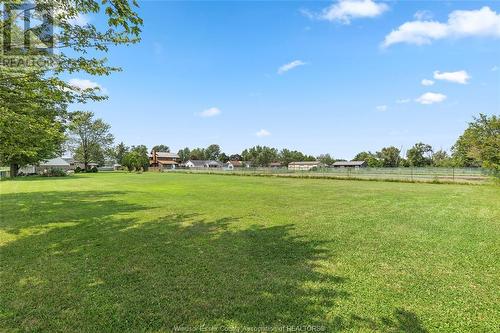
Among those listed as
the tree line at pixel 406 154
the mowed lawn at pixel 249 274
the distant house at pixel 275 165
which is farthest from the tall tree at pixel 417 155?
the mowed lawn at pixel 249 274

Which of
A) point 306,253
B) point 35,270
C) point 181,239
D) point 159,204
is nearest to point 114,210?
point 159,204

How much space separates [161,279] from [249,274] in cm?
140

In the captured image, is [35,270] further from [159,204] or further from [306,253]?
[159,204]

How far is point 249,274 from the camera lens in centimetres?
498

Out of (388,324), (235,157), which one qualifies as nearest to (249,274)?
(388,324)

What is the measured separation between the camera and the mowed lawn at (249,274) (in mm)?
3598

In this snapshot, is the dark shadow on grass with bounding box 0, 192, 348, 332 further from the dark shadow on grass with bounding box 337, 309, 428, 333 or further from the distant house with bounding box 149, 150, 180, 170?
the distant house with bounding box 149, 150, 180, 170

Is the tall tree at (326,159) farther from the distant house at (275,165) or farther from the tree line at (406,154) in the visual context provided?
the distant house at (275,165)

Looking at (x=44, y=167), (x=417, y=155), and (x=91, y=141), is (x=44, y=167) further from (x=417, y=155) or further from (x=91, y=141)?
(x=417, y=155)

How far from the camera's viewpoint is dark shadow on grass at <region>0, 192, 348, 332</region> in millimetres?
3596

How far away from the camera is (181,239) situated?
723cm

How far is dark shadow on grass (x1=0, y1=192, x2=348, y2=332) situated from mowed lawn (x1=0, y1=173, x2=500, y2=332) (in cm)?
2

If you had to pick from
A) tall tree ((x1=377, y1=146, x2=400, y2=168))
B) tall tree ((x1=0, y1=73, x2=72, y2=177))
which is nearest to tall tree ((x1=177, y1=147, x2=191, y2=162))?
tall tree ((x1=377, y1=146, x2=400, y2=168))

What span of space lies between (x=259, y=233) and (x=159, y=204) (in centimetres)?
688
